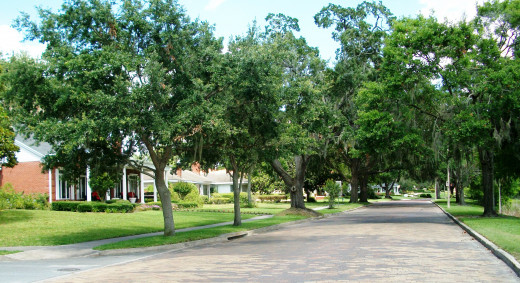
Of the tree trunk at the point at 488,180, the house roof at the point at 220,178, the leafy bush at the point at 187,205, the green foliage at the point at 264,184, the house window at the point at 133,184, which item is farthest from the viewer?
the house roof at the point at 220,178

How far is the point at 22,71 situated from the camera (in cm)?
1477

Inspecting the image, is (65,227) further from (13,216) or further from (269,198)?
(269,198)

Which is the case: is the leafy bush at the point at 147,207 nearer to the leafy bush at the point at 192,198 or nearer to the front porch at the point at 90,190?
the front porch at the point at 90,190

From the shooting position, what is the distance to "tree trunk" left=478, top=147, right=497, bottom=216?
27672mm

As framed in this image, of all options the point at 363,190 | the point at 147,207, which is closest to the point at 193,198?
the point at 147,207

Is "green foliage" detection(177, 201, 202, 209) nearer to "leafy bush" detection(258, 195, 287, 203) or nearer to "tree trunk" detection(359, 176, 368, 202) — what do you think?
"leafy bush" detection(258, 195, 287, 203)

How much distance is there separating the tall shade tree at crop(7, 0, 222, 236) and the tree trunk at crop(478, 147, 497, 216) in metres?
18.7

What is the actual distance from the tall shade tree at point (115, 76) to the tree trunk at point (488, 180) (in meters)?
18.7

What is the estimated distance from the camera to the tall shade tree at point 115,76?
14.3m

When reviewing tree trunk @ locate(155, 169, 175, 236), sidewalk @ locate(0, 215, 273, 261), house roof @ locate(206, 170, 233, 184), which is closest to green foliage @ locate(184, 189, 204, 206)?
house roof @ locate(206, 170, 233, 184)

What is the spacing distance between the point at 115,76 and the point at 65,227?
10.5 metres

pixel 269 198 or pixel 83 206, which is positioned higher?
pixel 83 206

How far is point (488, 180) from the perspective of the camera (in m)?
28.1

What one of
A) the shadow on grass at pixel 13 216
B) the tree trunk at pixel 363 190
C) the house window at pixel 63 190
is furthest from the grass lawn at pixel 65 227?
the tree trunk at pixel 363 190
